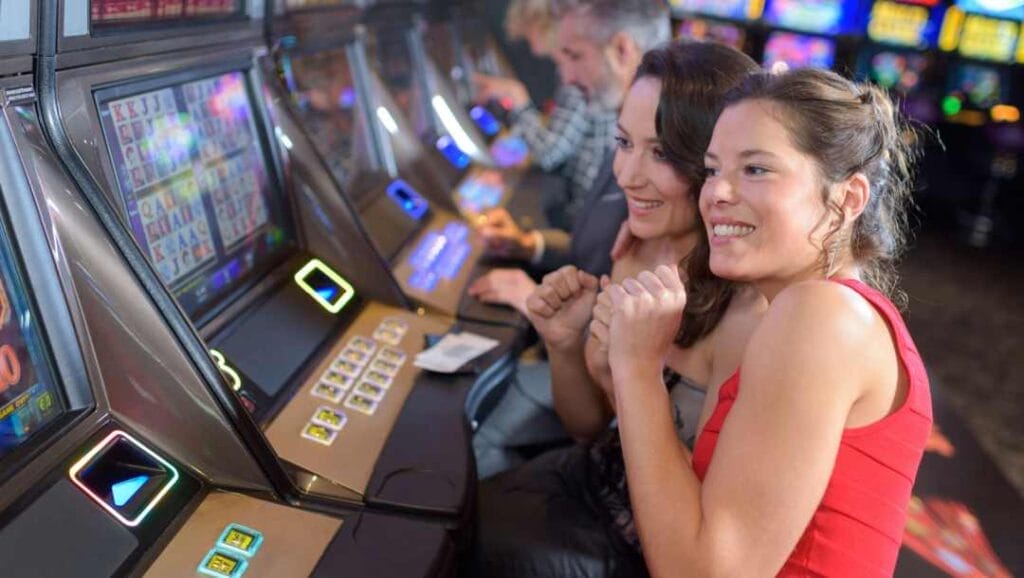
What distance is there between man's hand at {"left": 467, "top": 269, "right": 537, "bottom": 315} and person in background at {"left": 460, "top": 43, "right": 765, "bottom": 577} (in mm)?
329

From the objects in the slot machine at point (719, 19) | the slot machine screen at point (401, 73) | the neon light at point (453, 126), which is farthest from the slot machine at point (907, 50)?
the slot machine screen at point (401, 73)

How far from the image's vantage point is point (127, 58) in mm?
1441

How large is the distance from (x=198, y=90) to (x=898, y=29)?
5069 millimetres

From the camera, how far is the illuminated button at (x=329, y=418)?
1519 millimetres

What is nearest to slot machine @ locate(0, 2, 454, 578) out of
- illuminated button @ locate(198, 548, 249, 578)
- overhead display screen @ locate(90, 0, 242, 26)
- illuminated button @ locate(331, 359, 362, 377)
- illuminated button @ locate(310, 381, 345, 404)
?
illuminated button @ locate(198, 548, 249, 578)

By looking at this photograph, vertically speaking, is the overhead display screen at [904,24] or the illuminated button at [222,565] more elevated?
the overhead display screen at [904,24]

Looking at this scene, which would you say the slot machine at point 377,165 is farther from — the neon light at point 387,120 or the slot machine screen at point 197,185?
the slot machine screen at point 197,185

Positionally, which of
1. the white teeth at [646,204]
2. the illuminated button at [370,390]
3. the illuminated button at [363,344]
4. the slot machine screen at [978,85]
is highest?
the white teeth at [646,204]

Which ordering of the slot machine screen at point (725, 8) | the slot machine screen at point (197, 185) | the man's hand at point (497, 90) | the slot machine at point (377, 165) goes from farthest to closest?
1. the slot machine screen at point (725, 8)
2. the man's hand at point (497, 90)
3. the slot machine at point (377, 165)
4. the slot machine screen at point (197, 185)

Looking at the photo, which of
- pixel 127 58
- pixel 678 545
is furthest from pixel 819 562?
pixel 127 58

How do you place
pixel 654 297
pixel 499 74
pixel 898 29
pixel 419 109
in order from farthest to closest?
pixel 898 29
pixel 499 74
pixel 419 109
pixel 654 297

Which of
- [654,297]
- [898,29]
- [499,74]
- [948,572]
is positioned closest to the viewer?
[654,297]

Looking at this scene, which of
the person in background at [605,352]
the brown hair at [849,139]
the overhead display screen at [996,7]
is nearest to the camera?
the brown hair at [849,139]

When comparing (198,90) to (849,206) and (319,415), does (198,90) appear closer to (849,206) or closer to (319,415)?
(319,415)
